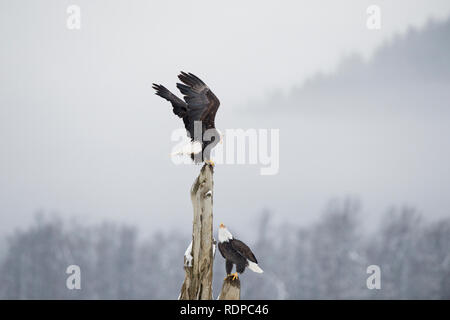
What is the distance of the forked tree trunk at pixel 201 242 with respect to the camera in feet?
23.5

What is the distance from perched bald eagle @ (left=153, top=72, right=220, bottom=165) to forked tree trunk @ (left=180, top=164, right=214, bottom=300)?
0.86 ft

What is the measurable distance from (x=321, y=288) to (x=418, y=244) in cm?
440

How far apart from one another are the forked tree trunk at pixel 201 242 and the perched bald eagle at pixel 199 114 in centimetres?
A: 26

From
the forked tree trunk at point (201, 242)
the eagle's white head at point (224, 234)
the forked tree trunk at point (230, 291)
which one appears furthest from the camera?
the eagle's white head at point (224, 234)

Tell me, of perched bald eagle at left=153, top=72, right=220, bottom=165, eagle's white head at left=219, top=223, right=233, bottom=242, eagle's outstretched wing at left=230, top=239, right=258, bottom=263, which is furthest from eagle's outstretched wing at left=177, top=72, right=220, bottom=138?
eagle's outstretched wing at left=230, top=239, right=258, bottom=263

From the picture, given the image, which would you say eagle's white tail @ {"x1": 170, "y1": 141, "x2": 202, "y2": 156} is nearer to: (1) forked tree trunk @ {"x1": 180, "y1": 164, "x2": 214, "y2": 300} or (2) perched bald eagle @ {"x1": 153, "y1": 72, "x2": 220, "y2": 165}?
(2) perched bald eagle @ {"x1": 153, "y1": 72, "x2": 220, "y2": 165}

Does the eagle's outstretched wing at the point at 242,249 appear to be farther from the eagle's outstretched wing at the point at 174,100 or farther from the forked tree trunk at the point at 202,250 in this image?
the eagle's outstretched wing at the point at 174,100

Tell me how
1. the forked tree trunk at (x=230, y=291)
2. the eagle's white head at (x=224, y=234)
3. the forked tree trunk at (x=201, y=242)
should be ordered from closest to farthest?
the forked tree trunk at (x=201, y=242) → the forked tree trunk at (x=230, y=291) → the eagle's white head at (x=224, y=234)

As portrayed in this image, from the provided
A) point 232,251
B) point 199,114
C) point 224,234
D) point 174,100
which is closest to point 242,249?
point 232,251

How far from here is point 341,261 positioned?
20.8 metres

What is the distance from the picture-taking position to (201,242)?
723 cm

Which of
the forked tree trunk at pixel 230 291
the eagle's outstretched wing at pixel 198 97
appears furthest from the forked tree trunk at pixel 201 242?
the eagle's outstretched wing at pixel 198 97
